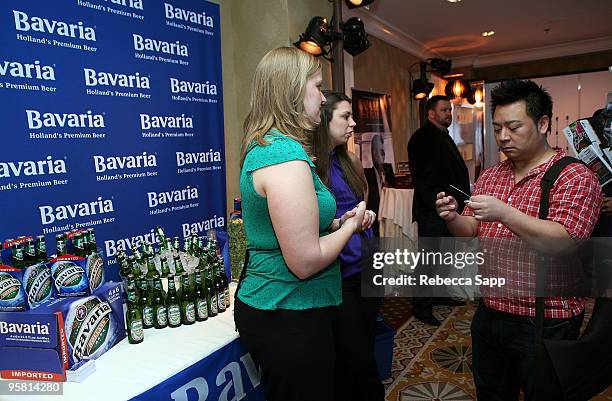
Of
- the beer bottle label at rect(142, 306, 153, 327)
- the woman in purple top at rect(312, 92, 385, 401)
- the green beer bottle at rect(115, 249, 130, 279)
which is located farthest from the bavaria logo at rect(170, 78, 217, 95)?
the beer bottle label at rect(142, 306, 153, 327)

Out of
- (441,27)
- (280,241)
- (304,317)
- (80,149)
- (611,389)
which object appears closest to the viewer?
(280,241)

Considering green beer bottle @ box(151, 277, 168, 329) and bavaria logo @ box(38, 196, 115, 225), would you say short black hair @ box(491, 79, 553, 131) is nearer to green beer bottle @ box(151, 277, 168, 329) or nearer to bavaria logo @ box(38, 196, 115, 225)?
green beer bottle @ box(151, 277, 168, 329)

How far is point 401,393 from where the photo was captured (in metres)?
2.47

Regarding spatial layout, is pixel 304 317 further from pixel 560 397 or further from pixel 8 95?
pixel 8 95

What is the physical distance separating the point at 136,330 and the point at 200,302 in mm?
256

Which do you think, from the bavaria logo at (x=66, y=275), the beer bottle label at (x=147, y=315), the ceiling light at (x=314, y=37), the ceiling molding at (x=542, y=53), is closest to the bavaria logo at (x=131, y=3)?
the ceiling light at (x=314, y=37)

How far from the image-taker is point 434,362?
2832 mm

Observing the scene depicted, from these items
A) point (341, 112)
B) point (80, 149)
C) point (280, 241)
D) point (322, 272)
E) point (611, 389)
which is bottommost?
point (611, 389)

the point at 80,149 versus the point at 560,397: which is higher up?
the point at 80,149

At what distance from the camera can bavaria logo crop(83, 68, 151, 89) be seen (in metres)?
1.98

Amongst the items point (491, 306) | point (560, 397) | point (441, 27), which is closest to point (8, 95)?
point (491, 306)

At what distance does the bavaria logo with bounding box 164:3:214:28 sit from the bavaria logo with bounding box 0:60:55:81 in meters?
0.78

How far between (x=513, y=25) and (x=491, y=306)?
500 centimetres

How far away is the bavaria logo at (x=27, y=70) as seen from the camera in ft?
5.50
